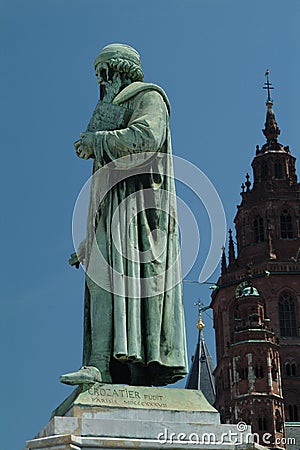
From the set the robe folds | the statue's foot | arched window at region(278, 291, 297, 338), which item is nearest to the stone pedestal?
the statue's foot

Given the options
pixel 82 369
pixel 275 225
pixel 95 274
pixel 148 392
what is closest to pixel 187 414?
pixel 148 392

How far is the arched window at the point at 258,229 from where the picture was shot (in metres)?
106

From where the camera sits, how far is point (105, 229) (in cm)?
998

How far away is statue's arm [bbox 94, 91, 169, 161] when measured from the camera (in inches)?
395

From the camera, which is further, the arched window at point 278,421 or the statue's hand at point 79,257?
the arched window at point 278,421

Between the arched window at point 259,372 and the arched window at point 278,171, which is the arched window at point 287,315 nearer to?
the arched window at point 259,372

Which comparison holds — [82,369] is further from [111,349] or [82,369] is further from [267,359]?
[267,359]

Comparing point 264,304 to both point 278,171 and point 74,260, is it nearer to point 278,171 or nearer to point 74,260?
point 278,171

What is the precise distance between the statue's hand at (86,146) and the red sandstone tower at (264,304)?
7650cm

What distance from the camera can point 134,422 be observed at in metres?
8.69

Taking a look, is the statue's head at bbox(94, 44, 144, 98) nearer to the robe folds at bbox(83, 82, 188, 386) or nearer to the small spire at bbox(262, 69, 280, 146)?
the robe folds at bbox(83, 82, 188, 386)

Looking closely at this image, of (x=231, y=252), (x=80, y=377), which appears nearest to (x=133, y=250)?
(x=80, y=377)

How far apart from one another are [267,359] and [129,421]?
275 ft

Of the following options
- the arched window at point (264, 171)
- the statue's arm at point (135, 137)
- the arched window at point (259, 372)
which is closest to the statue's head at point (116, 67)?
the statue's arm at point (135, 137)
